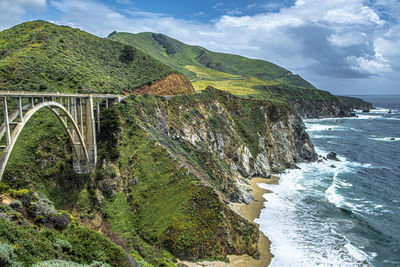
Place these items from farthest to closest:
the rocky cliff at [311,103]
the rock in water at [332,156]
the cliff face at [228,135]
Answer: the rocky cliff at [311,103] → the rock in water at [332,156] → the cliff face at [228,135]

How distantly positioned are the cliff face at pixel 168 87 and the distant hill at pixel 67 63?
1.22 meters

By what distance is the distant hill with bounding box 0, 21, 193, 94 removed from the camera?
44.0 m

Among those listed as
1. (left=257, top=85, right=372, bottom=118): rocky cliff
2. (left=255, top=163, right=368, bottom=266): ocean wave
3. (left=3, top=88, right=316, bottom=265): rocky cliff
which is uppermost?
(left=257, top=85, right=372, bottom=118): rocky cliff

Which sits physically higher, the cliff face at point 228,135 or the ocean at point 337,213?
Answer: the cliff face at point 228,135

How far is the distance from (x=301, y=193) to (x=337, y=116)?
14614 cm

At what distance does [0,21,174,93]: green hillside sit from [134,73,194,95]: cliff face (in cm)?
149

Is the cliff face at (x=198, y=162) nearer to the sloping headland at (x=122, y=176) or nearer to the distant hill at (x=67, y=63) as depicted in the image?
the sloping headland at (x=122, y=176)

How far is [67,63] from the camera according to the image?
171ft

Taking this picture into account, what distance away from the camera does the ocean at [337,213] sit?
102 feet

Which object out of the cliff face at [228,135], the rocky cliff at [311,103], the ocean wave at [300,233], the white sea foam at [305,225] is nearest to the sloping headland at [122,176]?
the cliff face at [228,135]

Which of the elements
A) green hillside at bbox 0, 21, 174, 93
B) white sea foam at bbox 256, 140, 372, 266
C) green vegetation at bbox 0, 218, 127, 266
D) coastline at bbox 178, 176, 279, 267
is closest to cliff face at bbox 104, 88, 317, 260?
coastline at bbox 178, 176, 279, 267

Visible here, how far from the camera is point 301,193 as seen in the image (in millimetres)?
49969

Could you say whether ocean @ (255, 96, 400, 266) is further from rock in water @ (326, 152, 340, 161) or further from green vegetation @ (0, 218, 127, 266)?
green vegetation @ (0, 218, 127, 266)

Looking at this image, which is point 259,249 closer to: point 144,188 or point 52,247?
point 144,188
